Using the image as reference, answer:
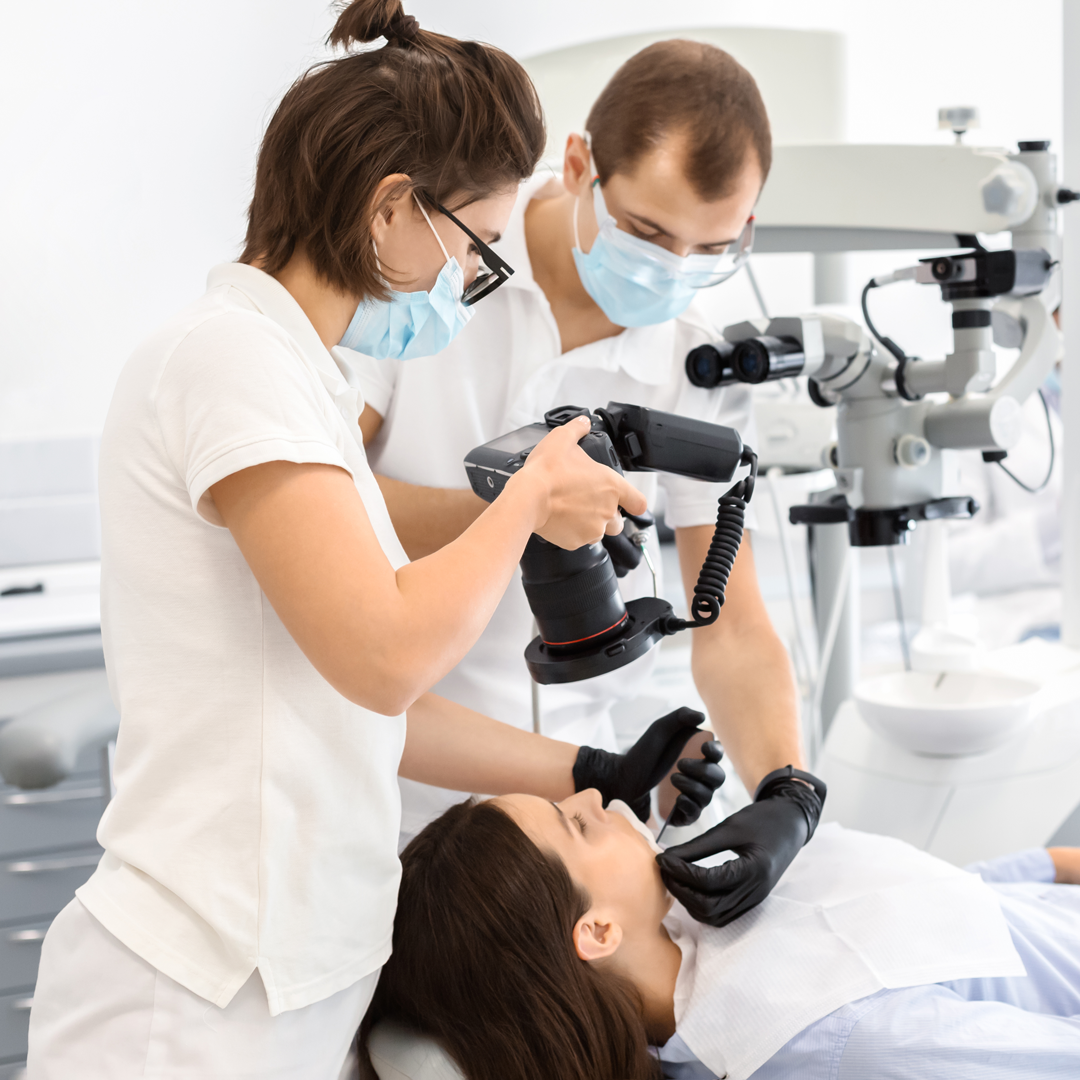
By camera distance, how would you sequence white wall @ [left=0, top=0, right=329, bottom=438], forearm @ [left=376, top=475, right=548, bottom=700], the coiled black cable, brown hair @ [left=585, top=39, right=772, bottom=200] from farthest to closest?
white wall @ [left=0, top=0, right=329, bottom=438] < brown hair @ [left=585, top=39, right=772, bottom=200] < the coiled black cable < forearm @ [left=376, top=475, right=548, bottom=700]

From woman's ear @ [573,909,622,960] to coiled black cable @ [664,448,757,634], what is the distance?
340 millimetres

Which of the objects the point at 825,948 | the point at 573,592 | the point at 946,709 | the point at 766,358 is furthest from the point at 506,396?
the point at 946,709

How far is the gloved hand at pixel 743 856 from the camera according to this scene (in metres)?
1.05

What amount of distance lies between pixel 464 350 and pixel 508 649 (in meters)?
0.41

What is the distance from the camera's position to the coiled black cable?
3.18 ft

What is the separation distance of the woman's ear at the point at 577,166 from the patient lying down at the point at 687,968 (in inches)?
30.0

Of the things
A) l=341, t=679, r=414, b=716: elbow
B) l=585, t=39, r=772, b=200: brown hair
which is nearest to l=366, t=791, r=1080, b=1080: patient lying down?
l=341, t=679, r=414, b=716: elbow

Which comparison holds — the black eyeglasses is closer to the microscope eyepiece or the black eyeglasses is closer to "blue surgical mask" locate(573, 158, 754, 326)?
"blue surgical mask" locate(573, 158, 754, 326)

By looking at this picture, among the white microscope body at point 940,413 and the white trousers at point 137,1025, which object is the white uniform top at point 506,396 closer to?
the white microscope body at point 940,413

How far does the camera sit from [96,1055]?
801mm

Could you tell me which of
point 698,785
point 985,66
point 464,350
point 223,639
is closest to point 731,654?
point 698,785

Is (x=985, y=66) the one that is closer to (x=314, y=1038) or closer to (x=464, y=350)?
(x=464, y=350)

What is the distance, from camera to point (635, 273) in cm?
127

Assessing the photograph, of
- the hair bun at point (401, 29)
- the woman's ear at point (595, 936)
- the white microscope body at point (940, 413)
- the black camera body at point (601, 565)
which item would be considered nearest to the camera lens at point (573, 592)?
the black camera body at point (601, 565)
